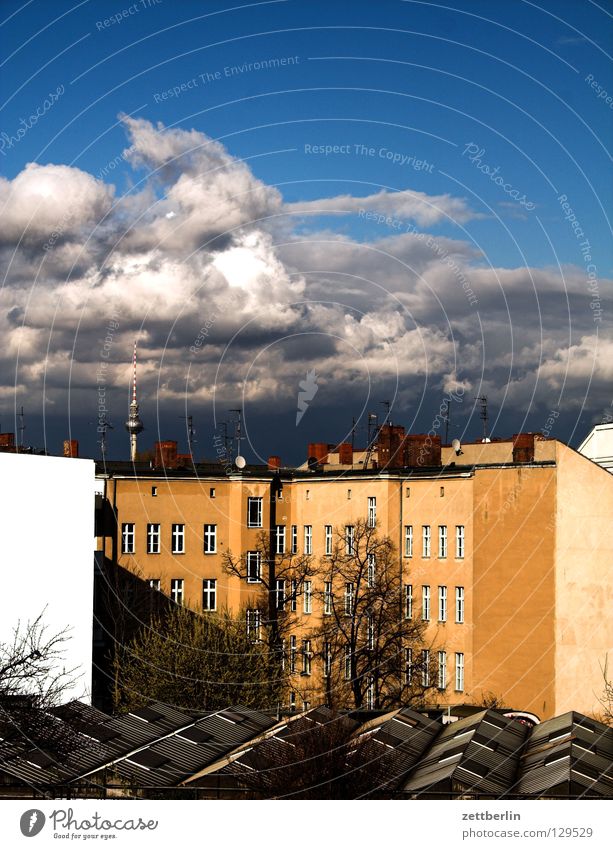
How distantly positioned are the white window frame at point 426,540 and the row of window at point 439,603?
0.79 meters

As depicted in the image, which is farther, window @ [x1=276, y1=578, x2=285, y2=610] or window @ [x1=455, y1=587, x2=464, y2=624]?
window @ [x1=455, y1=587, x2=464, y2=624]

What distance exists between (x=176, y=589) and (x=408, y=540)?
19.2 feet

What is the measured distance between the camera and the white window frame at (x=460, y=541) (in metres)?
28.0

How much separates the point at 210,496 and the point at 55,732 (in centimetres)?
1520

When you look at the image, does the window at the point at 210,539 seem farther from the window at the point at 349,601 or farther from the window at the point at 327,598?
the window at the point at 349,601

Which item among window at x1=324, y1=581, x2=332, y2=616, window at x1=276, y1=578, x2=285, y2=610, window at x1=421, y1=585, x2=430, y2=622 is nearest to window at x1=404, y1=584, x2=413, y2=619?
window at x1=421, y1=585, x2=430, y2=622

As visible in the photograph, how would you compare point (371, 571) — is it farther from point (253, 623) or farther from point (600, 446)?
point (600, 446)

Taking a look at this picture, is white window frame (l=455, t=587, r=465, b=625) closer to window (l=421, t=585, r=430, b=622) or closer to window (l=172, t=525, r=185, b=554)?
window (l=421, t=585, r=430, b=622)

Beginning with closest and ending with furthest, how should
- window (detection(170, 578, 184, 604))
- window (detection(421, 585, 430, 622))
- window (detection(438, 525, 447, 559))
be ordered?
window (detection(421, 585, 430, 622)) → window (detection(438, 525, 447, 559)) → window (detection(170, 578, 184, 604))

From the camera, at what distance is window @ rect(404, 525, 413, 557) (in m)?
29.2

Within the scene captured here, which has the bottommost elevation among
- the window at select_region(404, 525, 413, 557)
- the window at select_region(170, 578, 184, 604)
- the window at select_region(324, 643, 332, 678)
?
the window at select_region(324, 643, 332, 678)

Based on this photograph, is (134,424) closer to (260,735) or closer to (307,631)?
(260,735)
